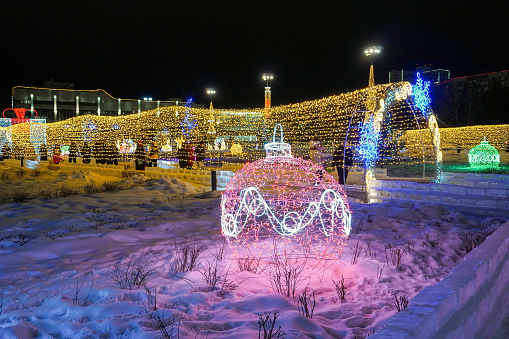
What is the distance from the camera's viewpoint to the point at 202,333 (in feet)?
9.71

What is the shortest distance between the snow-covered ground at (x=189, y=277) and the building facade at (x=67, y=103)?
189ft

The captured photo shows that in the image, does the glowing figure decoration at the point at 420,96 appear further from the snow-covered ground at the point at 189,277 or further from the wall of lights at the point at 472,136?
the wall of lights at the point at 472,136

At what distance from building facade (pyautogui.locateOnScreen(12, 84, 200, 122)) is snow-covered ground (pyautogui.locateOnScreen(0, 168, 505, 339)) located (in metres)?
57.7

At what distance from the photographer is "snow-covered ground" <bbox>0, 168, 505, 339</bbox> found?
3.11 metres

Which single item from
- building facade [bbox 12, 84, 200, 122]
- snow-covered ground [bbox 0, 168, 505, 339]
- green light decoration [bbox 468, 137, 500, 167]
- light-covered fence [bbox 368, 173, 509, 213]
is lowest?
snow-covered ground [bbox 0, 168, 505, 339]

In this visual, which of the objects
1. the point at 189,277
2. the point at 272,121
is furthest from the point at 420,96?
the point at 272,121

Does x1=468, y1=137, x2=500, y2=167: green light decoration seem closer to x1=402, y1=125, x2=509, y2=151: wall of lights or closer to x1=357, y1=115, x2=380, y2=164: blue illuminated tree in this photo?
x1=402, y1=125, x2=509, y2=151: wall of lights

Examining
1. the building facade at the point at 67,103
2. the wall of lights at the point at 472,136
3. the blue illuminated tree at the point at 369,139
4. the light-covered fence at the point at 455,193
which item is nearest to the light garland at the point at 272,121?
the blue illuminated tree at the point at 369,139

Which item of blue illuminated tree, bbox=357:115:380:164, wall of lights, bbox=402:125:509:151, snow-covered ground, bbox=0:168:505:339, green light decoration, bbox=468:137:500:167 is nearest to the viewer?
A: snow-covered ground, bbox=0:168:505:339

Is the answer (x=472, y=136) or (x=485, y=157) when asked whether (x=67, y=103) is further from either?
(x=485, y=157)

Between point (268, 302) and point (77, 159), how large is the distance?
1066 inches

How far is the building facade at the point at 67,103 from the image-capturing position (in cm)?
6438

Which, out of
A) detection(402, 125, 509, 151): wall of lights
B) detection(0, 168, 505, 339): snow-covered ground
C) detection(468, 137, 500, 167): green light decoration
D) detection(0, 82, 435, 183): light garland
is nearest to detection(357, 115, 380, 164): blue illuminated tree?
detection(0, 82, 435, 183): light garland

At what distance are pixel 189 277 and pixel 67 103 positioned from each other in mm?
70552
